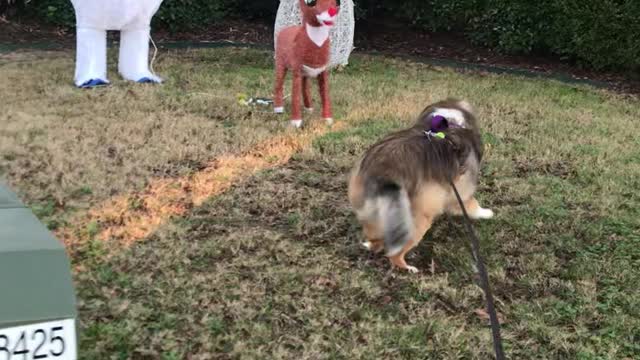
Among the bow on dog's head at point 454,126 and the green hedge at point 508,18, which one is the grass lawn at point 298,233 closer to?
the bow on dog's head at point 454,126

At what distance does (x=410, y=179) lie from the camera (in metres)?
2.94

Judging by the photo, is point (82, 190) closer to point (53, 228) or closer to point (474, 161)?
point (53, 228)

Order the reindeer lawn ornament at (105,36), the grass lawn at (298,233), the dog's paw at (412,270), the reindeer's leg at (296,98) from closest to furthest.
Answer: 1. the grass lawn at (298,233)
2. the dog's paw at (412,270)
3. the reindeer's leg at (296,98)
4. the reindeer lawn ornament at (105,36)

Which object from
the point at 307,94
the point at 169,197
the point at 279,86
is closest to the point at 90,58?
the point at 279,86

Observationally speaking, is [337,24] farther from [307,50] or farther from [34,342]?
[34,342]

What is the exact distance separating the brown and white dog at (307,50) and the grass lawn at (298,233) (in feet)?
0.88

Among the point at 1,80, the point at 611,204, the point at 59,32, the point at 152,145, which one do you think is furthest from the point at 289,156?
the point at 59,32

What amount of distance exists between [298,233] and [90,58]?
3.72 metres

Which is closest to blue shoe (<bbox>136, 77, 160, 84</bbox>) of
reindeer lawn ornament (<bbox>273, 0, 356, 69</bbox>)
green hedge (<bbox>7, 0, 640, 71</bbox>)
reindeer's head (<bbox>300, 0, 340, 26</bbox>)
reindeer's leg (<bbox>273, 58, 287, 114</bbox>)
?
reindeer lawn ornament (<bbox>273, 0, 356, 69</bbox>)

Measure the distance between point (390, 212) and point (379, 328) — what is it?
0.51 m

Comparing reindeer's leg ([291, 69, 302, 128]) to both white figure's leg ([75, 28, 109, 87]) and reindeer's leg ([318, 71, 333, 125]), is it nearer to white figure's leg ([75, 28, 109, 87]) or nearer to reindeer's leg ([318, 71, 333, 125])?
reindeer's leg ([318, 71, 333, 125])

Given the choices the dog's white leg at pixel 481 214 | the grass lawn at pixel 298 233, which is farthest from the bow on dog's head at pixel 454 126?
the grass lawn at pixel 298 233

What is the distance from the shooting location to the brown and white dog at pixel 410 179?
2918mm

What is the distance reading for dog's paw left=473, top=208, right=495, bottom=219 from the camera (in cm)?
369
